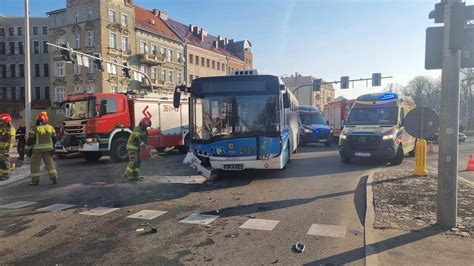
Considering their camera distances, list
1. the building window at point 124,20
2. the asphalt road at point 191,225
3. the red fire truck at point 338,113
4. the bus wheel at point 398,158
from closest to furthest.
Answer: the asphalt road at point 191,225 < the bus wheel at point 398,158 < the red fire truck at point 338,113 < the building window at point 124,20

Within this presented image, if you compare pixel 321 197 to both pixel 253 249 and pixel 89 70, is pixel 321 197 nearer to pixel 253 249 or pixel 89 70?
pixel 253 249

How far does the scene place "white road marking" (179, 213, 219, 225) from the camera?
6270 millimetres

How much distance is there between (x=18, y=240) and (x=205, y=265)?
9.75 feet

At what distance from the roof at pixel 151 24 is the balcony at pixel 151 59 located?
3.76m

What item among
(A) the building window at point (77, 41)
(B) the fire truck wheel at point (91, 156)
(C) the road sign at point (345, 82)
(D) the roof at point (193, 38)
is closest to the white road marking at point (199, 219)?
(B) the fire truck wheel at point (91, 156)

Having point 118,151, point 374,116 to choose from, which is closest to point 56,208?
point 118,151

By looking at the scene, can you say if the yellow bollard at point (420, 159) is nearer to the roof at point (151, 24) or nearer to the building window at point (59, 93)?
the roof at point (151, 24)

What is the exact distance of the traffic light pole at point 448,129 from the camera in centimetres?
538

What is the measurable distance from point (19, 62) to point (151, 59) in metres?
29.5

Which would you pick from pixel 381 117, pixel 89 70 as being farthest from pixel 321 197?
pixel 89 70

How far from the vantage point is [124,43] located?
1900 inches

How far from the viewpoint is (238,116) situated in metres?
9.87

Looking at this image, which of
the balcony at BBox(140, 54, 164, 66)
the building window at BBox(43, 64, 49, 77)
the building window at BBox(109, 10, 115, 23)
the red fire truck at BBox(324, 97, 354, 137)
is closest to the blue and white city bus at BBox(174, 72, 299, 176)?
the red fire truck at BBox(324, 97, 354, 137)

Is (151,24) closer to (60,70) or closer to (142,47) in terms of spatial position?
(142,47)
